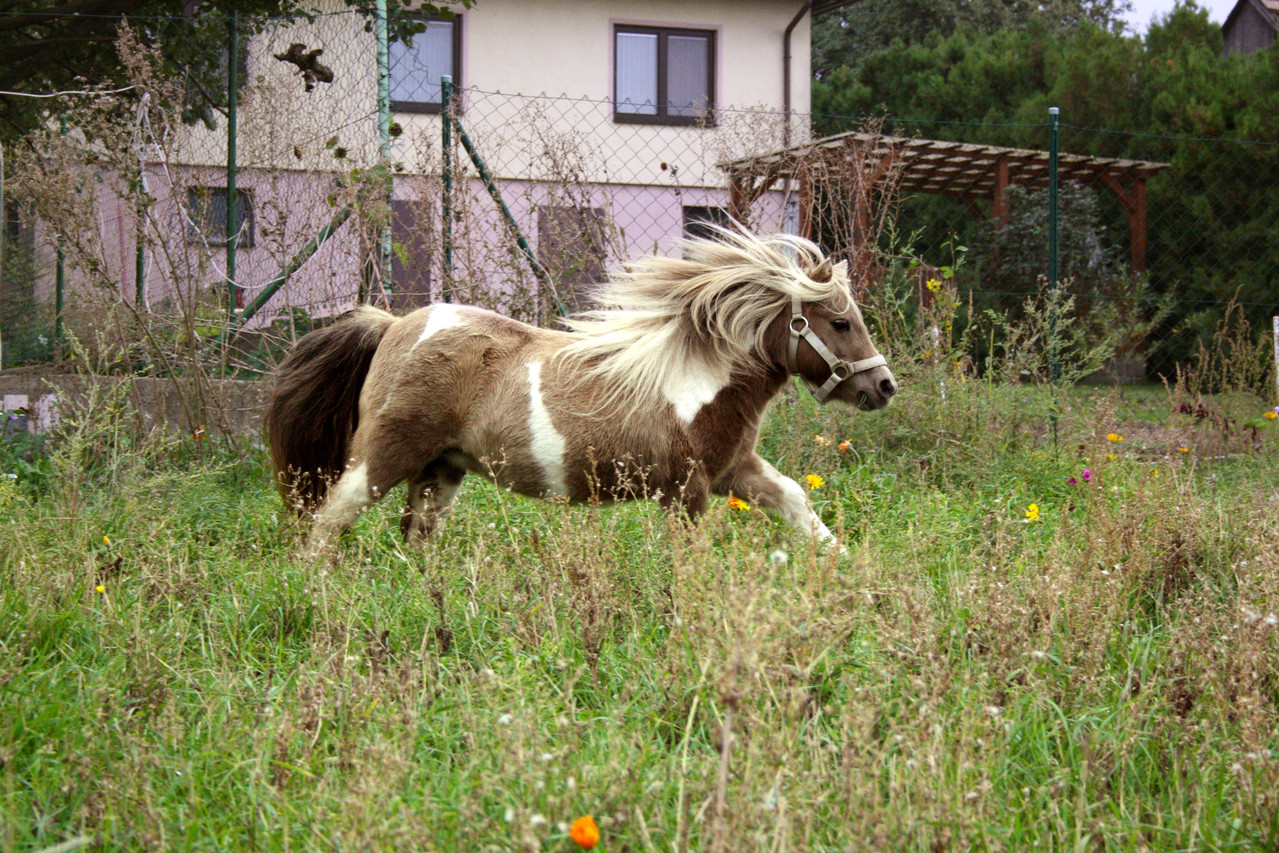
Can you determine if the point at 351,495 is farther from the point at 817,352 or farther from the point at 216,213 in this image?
the point at 216,213

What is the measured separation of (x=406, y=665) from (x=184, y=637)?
82 centimetres

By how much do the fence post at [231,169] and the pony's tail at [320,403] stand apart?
6.90 feet

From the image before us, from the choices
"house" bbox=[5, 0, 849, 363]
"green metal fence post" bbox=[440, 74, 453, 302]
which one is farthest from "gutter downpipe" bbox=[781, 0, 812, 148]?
"green metal fence post" bbox=[440, 74, 453, 302]

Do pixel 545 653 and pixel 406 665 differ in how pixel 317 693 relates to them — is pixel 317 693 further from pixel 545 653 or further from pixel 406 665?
pixel 545 653

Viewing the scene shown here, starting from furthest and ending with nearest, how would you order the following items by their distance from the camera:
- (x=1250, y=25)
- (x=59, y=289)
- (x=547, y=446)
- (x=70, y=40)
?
(x=1250, y=25) < (x=70, y=40) < (x=59, y=289) < (x=547, y=446)

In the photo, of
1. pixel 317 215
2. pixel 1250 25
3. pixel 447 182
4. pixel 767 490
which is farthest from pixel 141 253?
pixel 1250 25

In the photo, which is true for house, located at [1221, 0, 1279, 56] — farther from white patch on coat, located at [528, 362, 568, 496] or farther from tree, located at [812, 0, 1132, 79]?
white patch on coat, located at [528, 362, 568, 496]

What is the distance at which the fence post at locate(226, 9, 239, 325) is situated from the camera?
6180 mm

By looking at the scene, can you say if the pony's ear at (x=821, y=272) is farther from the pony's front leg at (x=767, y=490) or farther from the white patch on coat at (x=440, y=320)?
the white patch on coat at (x=440, y=320)

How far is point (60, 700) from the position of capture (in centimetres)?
241

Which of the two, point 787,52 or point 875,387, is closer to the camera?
point 875,387

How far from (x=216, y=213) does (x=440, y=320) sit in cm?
324

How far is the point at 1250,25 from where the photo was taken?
21.1 m

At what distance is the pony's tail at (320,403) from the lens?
13.6 ft
